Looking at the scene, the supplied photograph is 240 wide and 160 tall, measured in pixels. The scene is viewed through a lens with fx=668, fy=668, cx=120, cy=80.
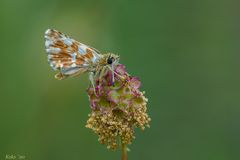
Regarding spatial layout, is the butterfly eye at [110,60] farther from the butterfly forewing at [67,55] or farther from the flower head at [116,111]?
the flower head at [116,111]

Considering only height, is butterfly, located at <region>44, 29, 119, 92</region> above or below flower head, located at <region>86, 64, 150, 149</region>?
above

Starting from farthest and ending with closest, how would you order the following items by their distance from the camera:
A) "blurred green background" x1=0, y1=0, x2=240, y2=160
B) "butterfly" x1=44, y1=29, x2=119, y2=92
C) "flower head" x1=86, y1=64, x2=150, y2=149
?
"blurred green background" x1=0, y1=0, x2=240, y2=160 < "butterfly" x1=44, y1=29, x2=119, y2=92 < "flower head" x1=86, y1=64, x2=150, y2=149

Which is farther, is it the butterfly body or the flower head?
the butterfly body

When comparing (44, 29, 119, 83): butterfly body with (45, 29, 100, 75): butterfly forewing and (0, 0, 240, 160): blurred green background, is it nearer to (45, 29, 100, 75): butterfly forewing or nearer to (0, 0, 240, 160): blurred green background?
(45, 29, 100, 75): butterfly forewing

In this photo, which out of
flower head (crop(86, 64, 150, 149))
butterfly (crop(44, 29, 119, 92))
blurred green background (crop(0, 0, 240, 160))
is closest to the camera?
flower head (crop(86, 64, 150, 149))

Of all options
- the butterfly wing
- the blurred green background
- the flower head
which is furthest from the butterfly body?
the blurred green background

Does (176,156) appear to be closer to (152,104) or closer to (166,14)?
(152,104)

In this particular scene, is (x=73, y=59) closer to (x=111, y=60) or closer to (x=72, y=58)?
(x=72, y=58)

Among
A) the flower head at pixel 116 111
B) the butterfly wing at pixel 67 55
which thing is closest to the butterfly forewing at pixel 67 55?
the butterfly wing at pixel 67 55
